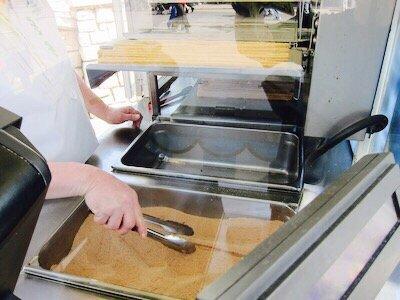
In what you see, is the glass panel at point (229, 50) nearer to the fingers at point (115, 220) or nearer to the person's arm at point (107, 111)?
the person's arm at point (107, 111)

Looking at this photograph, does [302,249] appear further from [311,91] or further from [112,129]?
[112,129]

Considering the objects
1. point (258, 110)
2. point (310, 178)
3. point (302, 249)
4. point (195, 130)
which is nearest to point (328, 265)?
point (302, 249)

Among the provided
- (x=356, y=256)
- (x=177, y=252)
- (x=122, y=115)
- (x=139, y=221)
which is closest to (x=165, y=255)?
(x=177, y=252)

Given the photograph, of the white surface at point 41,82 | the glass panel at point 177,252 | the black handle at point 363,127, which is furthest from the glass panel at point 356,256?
the white surface at point 41,82

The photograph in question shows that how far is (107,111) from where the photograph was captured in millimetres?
1479

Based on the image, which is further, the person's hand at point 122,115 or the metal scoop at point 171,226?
the person's hand at point 122,115

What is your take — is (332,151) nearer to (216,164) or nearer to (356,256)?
(216,164)

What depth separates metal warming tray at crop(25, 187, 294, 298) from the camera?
2.65 ft

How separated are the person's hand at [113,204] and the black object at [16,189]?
468 millimetres

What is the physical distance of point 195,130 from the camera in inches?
57.6

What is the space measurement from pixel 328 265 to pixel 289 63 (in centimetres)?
75

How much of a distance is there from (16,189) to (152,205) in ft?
2.65

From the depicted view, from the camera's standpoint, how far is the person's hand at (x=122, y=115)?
1.49m

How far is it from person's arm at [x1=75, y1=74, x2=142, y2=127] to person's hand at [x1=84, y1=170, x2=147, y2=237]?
619mm
